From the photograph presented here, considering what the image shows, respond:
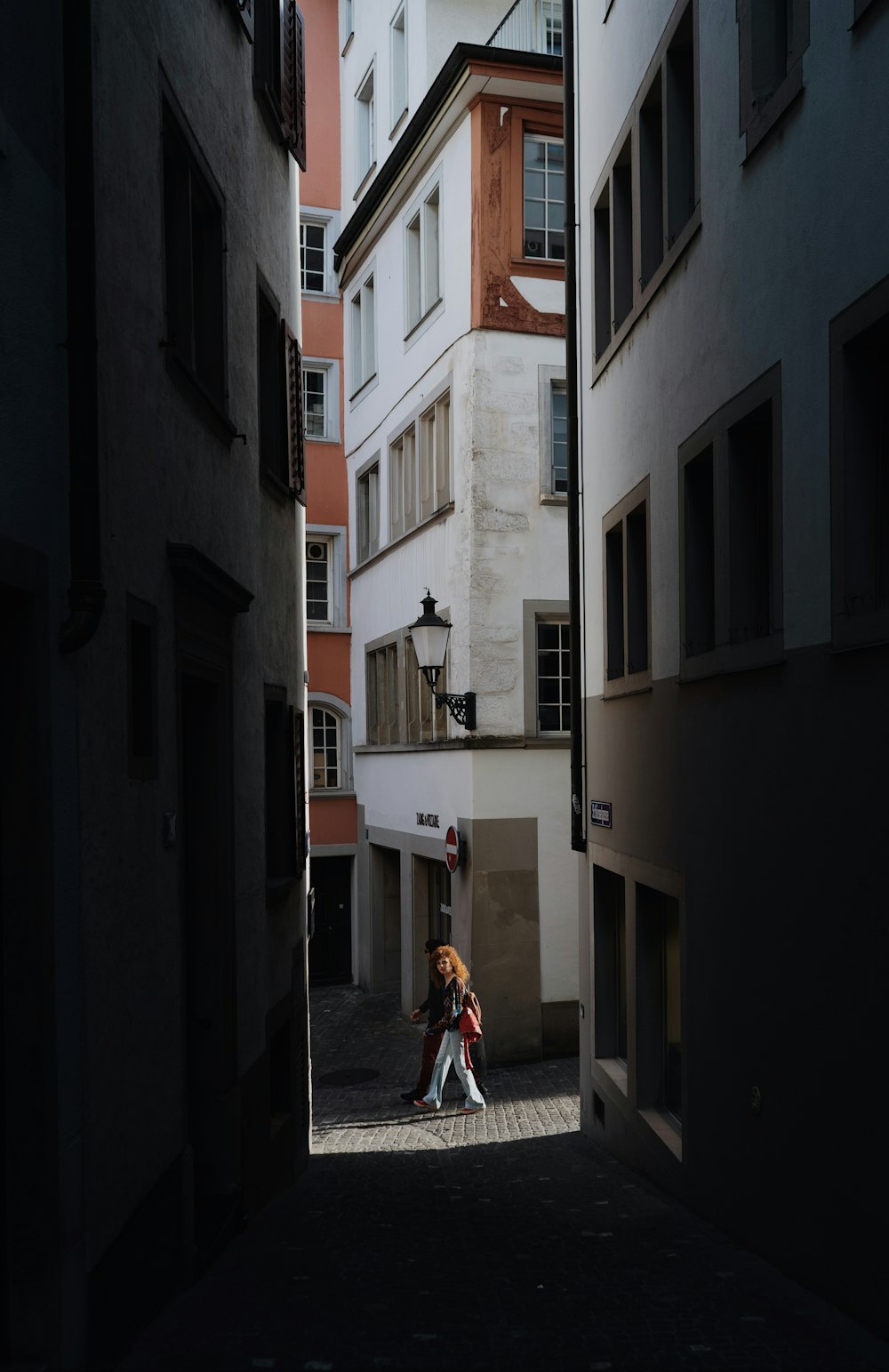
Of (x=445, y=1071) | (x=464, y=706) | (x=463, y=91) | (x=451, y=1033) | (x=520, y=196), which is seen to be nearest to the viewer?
(x=451, y=1033)

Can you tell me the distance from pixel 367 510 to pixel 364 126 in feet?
23.5

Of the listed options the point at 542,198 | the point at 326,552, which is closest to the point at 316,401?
the point at 326,552

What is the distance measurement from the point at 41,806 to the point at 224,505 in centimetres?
488

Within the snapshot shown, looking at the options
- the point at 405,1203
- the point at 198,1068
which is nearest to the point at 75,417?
the point at 198,1068

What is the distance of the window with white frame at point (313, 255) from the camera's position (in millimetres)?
29438

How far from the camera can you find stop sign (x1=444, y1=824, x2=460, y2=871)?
19927 millimetres

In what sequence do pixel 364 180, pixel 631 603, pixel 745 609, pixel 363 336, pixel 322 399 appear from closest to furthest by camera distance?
1. pixel 745 609
2. pixel 631 603
3. pixel 364 180
4. pixel 363 336
5. pixel 322 399

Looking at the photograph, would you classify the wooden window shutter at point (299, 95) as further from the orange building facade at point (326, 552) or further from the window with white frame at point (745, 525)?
the orange building facade at point (326, 552)

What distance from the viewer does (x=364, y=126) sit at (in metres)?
26.8

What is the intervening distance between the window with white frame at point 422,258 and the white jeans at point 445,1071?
11.1 meters

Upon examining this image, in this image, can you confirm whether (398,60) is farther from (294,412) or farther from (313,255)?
(294,412)

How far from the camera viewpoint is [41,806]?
5.20 metres

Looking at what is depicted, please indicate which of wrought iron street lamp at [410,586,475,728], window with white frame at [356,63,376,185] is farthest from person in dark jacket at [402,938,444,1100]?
window with white frame at [356,63,376,185]

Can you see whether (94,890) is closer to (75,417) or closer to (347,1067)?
(75,417)
